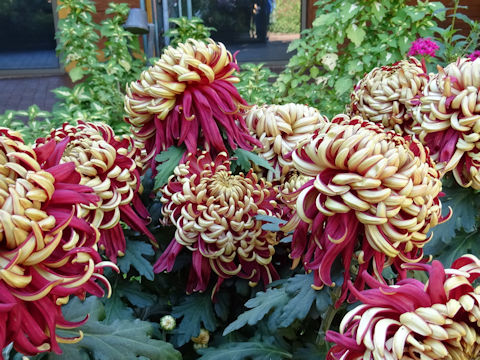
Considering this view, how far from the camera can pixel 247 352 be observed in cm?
79

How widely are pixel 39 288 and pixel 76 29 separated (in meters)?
2.93

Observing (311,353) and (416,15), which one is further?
(416,15)

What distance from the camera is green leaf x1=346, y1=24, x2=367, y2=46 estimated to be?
280cm

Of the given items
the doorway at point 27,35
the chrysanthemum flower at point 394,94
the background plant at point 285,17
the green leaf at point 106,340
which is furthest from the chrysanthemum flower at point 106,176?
the doorway at point 27,35

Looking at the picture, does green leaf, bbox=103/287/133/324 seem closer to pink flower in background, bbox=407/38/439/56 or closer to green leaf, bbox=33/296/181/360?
green leaf, bbox=33/296/181/360

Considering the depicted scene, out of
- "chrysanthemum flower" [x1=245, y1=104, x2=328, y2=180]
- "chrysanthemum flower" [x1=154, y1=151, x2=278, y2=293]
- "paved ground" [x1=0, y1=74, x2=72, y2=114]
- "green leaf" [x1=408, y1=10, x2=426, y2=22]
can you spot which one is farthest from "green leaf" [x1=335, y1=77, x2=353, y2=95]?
"paved ground" [x1=0, y1=74, x2=72, y2=114]

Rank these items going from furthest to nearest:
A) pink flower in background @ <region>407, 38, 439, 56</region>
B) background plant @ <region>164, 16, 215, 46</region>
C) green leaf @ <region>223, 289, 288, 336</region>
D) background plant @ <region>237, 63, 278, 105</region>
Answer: background plant @ <region>164, 16, 215, 46</region>
background plant @ <region>237, 63, 278, 105</region>
pink flower in background @ <region>407, 38, 439, 56</region>
green leaf @ <region>223, 289, 288, 336</region>

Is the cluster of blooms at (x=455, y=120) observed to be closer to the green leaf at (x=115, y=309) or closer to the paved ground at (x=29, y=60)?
the green leaf at (x=115, y=309)

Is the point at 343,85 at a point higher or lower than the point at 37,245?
lower

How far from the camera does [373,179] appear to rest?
0.57m

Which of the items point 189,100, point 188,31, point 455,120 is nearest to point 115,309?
point 189,100

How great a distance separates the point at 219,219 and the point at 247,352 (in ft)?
0.73

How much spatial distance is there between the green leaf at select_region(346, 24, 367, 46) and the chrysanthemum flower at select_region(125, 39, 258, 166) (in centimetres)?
209

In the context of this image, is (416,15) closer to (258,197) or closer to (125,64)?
(125,64)
